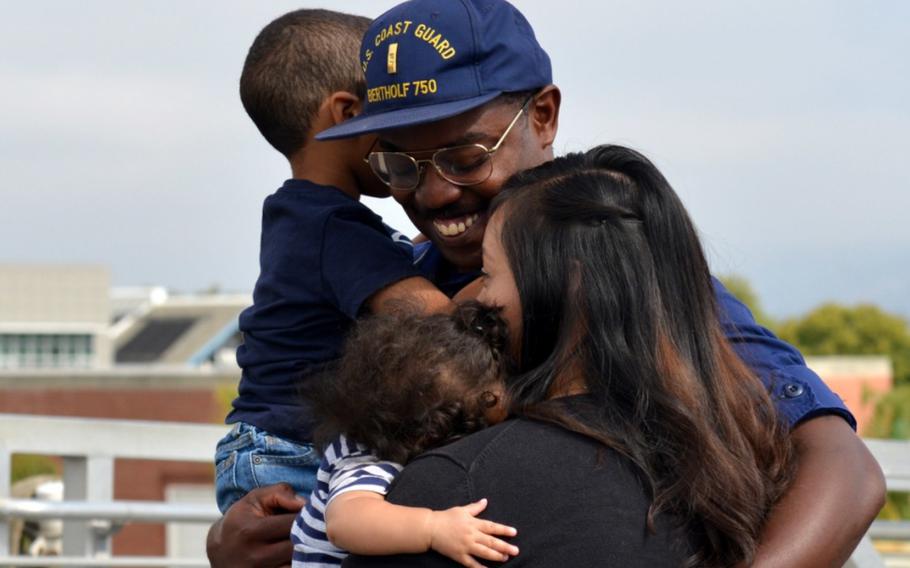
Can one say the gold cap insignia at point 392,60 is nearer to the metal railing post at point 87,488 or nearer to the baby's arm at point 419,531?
the baby's arm at point 419,531

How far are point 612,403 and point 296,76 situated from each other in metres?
1.25

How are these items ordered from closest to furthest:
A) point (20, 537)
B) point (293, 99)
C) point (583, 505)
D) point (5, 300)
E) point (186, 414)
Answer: point (583, 505)
point (293, 99)
point (20, 537)
point (186, 414)
point (5, 300)

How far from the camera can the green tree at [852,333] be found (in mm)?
60281

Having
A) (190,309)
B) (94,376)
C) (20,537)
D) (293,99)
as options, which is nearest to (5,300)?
(190,309)

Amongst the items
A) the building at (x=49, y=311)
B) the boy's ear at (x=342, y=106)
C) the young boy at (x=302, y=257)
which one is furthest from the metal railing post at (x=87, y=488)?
the building at (x=49, y=311)

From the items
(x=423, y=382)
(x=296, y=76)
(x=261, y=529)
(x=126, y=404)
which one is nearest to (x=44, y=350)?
(x=126, y=404)

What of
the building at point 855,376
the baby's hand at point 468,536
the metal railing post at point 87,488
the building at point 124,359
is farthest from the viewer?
the building at point 855,376

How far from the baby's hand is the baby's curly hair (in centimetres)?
20

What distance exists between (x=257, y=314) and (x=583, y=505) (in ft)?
3.47

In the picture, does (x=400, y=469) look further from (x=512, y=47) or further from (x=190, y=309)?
(x=190, y=309)

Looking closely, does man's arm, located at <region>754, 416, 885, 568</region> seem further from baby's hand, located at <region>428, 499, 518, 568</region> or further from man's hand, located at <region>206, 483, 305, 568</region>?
man's hand, located at <region>206, 483, 305, 568</region>

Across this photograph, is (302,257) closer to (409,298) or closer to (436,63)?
(409,298)

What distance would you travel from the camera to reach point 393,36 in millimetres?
2875

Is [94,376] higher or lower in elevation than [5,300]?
lower
